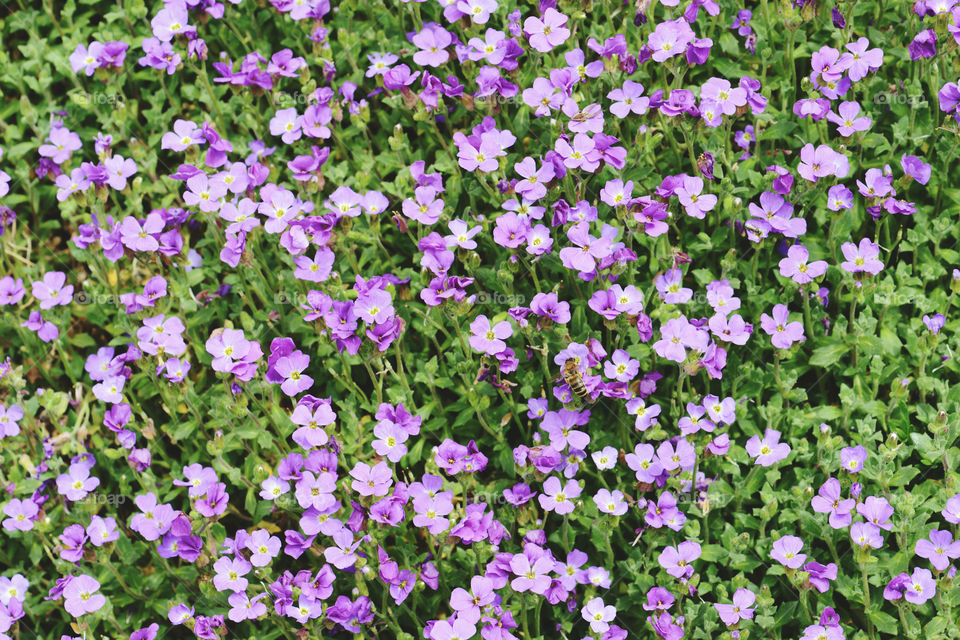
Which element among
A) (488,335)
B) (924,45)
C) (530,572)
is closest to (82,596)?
(530,572)

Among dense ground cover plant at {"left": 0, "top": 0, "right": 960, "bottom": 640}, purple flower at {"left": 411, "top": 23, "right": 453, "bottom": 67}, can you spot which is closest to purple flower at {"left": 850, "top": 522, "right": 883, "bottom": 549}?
dense ground cover plant at {"left": 0, "top": 0, "right": 960, "bottom": 640}

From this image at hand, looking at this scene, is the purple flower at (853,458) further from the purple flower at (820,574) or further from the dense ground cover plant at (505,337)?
the purple flower at (820,574)

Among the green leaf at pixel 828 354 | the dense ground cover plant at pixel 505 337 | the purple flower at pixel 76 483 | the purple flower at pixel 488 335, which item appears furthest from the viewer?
the purple flower at pixel 76 483

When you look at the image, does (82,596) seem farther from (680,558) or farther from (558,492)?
(680,558)

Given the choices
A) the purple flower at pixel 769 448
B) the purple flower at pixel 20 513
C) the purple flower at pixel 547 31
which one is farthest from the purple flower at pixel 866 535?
the purple flower at pixel 20 513

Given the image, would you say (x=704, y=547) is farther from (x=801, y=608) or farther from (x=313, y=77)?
(x=313, y=77)

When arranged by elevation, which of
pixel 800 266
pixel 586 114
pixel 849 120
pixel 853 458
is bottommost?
pixel 853 458

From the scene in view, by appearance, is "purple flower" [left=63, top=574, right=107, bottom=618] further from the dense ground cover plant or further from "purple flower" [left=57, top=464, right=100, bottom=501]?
"purple flower" [left=57, top=464, right=100, bottom=501]

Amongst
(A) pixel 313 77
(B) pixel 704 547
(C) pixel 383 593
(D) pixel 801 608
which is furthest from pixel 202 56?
(D) pixel 801 608
